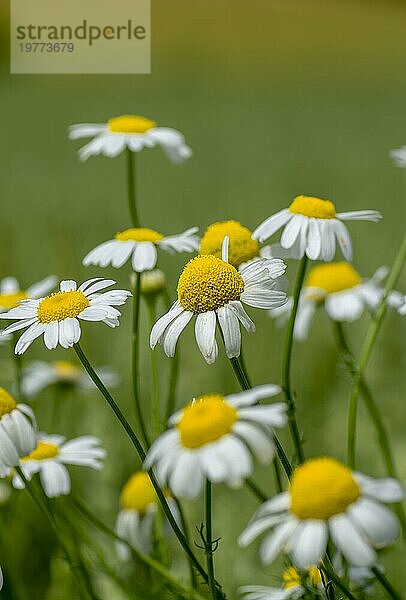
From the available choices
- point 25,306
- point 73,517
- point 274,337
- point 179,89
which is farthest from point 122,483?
point 179,89

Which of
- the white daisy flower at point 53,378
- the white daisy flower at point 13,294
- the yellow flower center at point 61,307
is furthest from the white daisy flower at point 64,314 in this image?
the white daisy flower at point 53,378

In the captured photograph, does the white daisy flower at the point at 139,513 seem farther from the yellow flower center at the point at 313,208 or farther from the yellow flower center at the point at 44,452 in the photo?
the yellow flower center at the point at 313,208

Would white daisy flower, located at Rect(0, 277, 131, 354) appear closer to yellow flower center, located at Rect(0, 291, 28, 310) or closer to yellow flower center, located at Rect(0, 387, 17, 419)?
yellow flower center, located at Rect(0, 387, 17, 419)

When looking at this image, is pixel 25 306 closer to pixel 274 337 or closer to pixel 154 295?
pixel 154 295

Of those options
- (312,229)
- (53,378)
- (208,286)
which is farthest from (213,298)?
(53,378)

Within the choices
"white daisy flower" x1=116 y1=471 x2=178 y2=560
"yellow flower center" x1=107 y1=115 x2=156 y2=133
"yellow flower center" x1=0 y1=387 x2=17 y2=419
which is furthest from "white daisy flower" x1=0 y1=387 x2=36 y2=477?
"yellow flower center" x1=107 y1=115 x2=156 y2=133

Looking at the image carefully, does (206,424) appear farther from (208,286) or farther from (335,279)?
(335,279)

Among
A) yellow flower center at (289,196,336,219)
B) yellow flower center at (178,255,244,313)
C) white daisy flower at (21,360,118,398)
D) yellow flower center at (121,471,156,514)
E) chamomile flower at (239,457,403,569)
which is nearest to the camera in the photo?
chamomile flower at (239,457,403,569)

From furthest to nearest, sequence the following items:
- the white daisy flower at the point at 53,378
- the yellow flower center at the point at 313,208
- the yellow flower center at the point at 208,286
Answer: the white daisy flower at the point at 53,378
the yellow flower center at the point at 313,208
the yellow flower center at the point at 208,286
